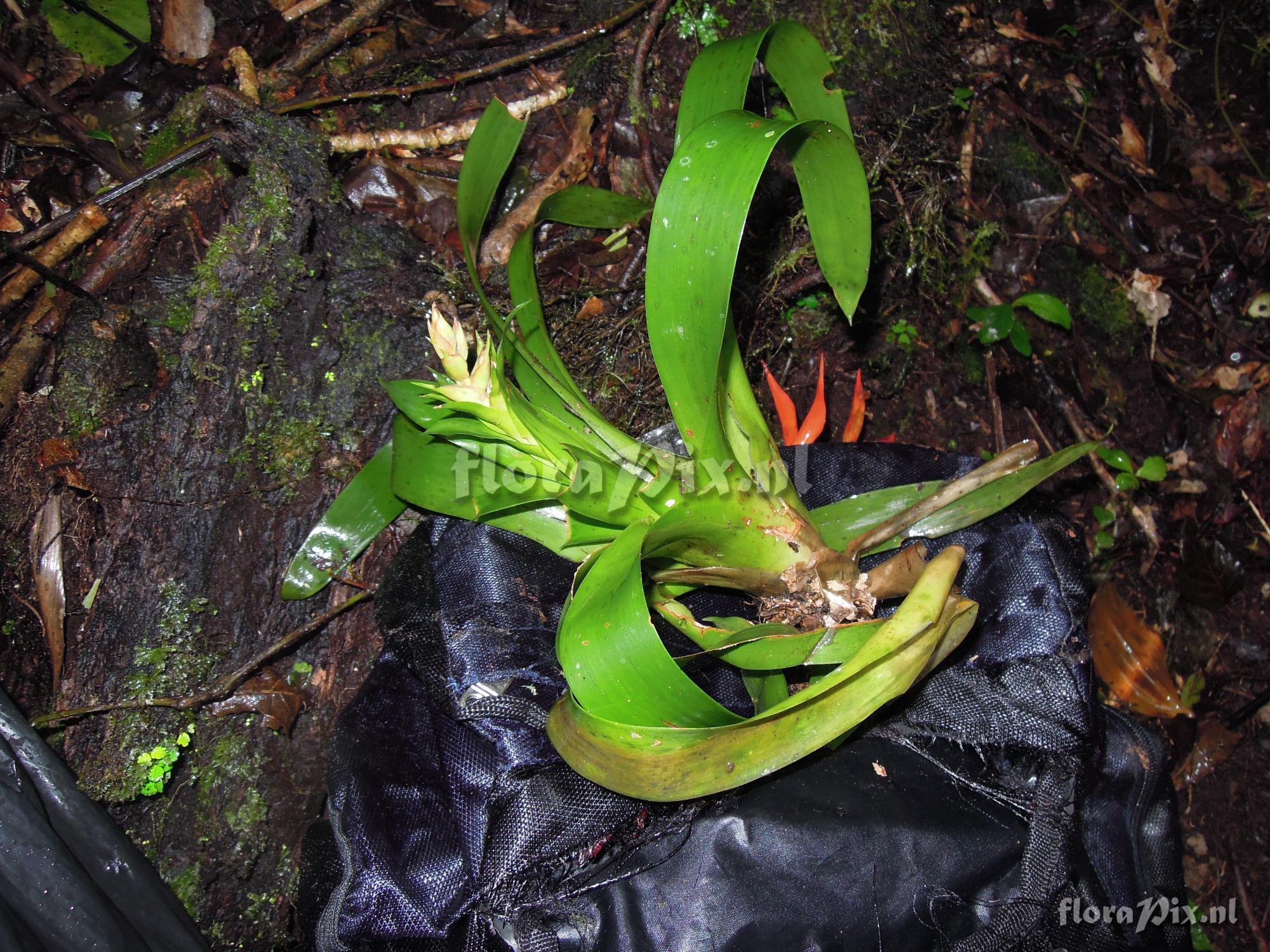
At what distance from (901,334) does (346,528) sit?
4.32 ft

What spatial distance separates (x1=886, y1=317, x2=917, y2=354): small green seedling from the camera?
5.61 feet

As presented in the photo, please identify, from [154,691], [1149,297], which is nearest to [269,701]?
[154,691]

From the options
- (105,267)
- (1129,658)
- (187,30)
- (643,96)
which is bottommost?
(1129,658)

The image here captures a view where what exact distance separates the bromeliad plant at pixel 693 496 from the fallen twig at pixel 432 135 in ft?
1.48

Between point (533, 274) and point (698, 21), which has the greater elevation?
point (698, 21)

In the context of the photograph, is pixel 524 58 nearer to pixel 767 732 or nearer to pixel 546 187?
pixel 546 187

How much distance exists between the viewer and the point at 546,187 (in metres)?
1.59

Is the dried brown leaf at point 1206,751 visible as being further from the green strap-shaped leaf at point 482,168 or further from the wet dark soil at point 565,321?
the green strap-shaped leaf at point 482,168

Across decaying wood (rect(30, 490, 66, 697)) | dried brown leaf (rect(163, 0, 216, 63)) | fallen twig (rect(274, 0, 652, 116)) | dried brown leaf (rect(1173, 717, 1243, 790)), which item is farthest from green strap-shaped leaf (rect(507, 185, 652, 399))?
dried brown leaf (rect(1173, 717, 1243, 790))

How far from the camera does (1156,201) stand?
2.04m

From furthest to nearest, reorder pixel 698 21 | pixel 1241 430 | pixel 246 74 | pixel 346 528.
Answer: pixel 1241 430
pixel 698 21
pixel 246 74
pixel 346 528

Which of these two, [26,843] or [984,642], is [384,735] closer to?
[26,843]

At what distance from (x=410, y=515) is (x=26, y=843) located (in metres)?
0.71

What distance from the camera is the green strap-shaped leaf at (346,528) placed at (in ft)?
4.22
